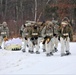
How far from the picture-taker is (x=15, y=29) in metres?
43.6

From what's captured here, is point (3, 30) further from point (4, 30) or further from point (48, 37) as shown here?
point (48, 37)

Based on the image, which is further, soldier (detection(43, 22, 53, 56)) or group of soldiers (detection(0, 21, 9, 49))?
group of soldiers (detection(0, 21, 9, 49))

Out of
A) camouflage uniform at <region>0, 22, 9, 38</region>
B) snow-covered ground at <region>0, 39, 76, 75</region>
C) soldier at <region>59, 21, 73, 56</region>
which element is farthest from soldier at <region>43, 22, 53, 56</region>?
camouflage uniform at <region>0, 22, 9, 38</region>

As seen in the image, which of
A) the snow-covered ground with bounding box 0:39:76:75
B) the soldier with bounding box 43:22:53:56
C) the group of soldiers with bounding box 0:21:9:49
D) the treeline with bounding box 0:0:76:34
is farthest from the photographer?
the treeline with bounding box 0:0:76:34

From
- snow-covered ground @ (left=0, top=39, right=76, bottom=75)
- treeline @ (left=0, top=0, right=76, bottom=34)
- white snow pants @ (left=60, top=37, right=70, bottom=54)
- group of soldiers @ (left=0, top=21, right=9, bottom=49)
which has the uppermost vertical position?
treeline @ (left=0, top=0, right=76, bottom=34)

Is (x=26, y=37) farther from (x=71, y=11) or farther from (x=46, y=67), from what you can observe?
(x=71, y=11)

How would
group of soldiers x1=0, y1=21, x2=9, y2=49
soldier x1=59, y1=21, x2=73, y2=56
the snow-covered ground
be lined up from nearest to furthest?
the snow-covered ground, soldier x1=59, y1=21, x2=73, y2=56, group of soldiers x1=0, y1=21, x2=9, y2=49

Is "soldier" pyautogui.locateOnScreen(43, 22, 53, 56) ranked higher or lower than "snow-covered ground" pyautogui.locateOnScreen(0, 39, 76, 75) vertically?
higher

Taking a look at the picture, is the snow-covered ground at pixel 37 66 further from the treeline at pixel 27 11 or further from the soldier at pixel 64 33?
the treeline at pixel 27 11

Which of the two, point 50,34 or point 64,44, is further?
point 50,34

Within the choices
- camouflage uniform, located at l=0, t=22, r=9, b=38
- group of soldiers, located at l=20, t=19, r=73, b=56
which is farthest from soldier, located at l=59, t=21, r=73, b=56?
camouflage uniform, located at l=0, t=22, r=9, b=38

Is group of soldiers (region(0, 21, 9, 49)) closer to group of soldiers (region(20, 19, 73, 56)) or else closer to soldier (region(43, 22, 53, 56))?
group of soldiers (region(20, 19, 73, 56))

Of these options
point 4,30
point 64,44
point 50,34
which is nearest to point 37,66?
point 64,44

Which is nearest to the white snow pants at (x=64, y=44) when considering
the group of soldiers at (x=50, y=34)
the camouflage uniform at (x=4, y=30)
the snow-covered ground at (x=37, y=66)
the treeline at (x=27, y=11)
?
the group of soldiers at (x=50, y=34)
